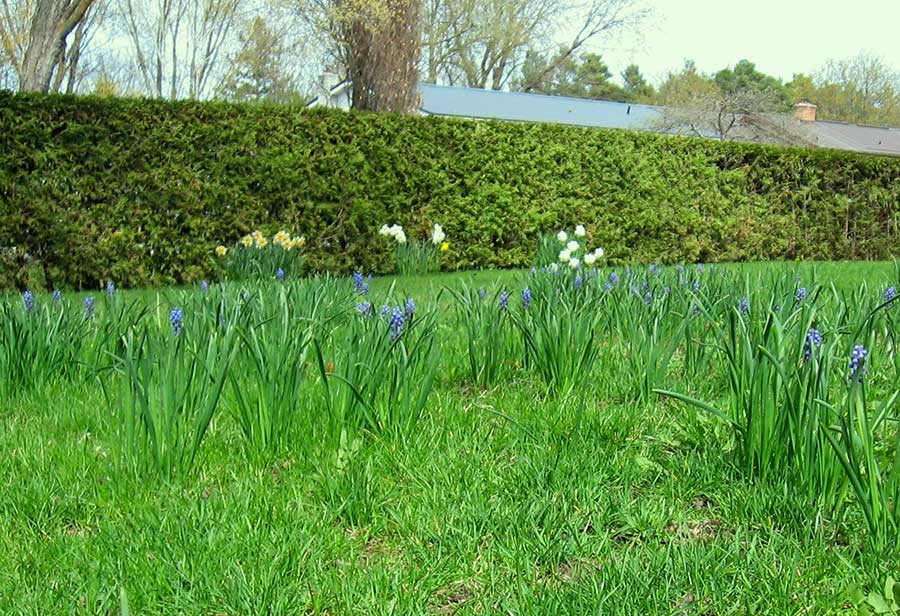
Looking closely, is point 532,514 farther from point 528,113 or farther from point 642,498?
point 528,113

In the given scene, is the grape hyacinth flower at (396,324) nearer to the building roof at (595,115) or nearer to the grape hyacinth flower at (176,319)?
the grape hyacinth flower at (176,319)

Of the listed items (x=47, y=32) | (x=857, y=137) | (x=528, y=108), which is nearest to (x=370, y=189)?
(x=47, y=32)

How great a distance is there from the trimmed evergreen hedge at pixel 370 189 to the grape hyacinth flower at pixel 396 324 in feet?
19.8

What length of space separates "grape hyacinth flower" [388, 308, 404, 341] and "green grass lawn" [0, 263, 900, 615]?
31cm

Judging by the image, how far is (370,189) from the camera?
904 cm

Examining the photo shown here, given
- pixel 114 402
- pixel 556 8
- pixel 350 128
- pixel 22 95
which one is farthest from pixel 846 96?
pixel 114 402

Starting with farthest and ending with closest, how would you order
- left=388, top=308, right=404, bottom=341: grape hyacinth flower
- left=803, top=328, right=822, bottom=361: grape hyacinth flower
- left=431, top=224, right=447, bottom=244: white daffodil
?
left=431, top=224, right=447, bottom=244: white daffodil, left=388, top=308, right=404, bottom=341: grape hyacinth flower, left=803, top=328, right=822, bottom=361: grape hyacinth flower

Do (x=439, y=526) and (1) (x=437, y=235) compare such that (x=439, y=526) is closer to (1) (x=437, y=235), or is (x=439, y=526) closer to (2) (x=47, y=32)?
(1) (x=437, y=235)

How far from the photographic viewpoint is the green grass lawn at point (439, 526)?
1500 millimetres

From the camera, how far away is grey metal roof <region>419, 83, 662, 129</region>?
2859cm

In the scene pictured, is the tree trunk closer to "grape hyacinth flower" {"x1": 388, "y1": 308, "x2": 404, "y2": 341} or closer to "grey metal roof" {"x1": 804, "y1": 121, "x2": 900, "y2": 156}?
"grape hyacinth flower" {"x1": 388, "y1": 308, "x2": 404, "y2": 341}

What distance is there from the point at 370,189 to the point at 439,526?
7.52m

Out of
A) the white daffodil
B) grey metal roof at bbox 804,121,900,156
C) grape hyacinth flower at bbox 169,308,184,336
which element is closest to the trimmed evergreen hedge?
the white daffodil

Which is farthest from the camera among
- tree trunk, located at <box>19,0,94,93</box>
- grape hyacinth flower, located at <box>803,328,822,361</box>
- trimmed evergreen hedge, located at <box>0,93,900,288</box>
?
tree trunk, located at <box>19,0,94,93</box>
